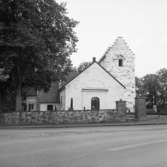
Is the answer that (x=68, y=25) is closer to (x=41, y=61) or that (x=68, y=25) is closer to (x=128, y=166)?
(x=41, y=61)

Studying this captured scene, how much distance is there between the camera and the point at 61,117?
34.0 m

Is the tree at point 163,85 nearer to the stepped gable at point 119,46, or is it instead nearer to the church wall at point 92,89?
the stepped gable at point 119,46

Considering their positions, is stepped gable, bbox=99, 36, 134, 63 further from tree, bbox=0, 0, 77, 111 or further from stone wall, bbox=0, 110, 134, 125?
stone wall, bbox=0, 110, 134, 125

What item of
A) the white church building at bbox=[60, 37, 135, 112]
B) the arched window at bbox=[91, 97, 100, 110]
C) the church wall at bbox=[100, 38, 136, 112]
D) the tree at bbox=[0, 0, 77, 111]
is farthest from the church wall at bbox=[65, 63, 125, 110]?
the tree at bbox=[0, 0, 77, 111]

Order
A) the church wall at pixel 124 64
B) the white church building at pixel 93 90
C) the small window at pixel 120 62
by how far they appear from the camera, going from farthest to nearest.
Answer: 1. the small window at pixel 120 62
2. the church wall at pixel 124 64
3. the white church building at pixel 93 90

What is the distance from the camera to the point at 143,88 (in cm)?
10688

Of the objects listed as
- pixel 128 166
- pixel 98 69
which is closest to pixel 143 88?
pixel 98 69

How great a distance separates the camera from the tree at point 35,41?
31438 mm

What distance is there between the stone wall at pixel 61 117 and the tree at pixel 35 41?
6.95 feet

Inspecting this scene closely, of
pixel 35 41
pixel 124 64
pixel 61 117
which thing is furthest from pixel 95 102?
pixel 35 41

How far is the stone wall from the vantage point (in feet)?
107

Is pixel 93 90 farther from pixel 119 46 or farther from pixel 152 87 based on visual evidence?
pixel 152 87

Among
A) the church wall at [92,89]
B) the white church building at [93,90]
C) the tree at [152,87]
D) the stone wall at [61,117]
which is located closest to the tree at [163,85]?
the tree at [152,87]

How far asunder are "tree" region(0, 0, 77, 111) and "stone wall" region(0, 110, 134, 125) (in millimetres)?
2120
